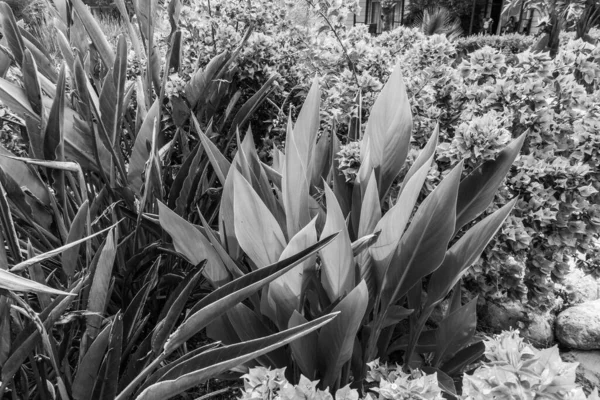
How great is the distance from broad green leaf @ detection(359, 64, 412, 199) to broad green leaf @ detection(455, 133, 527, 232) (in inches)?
8.4

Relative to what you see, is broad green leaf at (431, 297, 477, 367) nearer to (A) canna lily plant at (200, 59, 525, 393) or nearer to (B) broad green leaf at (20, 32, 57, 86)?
(A) canna lily plant at (200, 59, 525, 393)

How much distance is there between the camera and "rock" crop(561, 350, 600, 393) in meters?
1.82

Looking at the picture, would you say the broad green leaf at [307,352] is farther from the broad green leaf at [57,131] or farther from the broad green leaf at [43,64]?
the broad green leaf at [43,64]

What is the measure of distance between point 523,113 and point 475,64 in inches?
12.1

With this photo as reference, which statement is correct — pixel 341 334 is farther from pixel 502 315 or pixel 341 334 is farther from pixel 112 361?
pixel 502 315

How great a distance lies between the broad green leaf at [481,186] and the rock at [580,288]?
1186mm

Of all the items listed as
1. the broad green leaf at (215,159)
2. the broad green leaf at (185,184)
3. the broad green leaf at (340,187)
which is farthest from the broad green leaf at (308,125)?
the broad green leaf at (185,184)

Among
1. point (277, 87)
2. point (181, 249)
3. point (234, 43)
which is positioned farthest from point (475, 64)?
point (181, 249)

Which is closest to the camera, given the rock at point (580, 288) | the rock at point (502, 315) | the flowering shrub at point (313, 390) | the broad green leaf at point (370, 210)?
the flowering shrub at point (313, 390)

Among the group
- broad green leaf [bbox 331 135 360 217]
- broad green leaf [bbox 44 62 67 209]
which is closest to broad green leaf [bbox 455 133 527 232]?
broad green leaf [bbox 331 135 360 217]

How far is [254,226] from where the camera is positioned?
1.15 meters

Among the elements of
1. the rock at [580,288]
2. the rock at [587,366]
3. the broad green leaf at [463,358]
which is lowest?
the rock at [587,366]

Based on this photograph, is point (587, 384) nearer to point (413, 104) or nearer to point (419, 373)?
point (419, 373)

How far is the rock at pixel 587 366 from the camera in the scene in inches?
71.8
